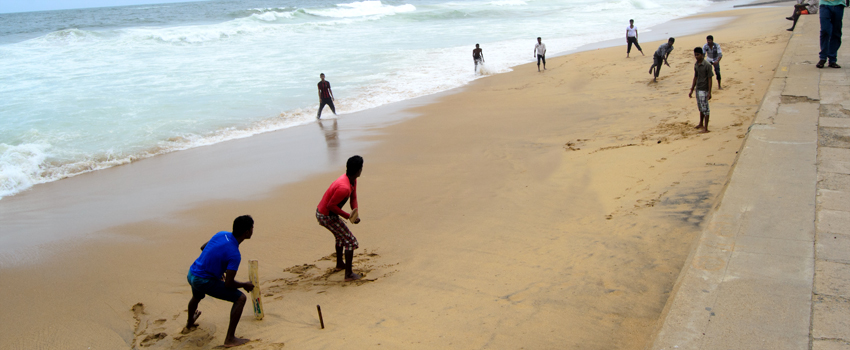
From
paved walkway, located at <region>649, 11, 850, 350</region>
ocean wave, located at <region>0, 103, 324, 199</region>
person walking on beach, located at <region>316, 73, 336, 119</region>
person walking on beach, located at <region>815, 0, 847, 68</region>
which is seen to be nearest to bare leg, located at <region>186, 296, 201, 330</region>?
paved walkway, located at <region>649, 11, 850, 350</region>

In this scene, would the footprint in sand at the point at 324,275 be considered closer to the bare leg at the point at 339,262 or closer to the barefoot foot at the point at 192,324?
the bare leg at the point at 339,262

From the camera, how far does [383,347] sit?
4215mm

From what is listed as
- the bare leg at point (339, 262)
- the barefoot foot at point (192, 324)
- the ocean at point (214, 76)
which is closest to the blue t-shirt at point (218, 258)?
the barefoot foot at point (192, 324)

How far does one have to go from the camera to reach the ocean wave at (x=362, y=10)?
53.3m

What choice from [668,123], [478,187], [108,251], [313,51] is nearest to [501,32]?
[313,51]

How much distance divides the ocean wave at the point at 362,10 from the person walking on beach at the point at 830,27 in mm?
45562

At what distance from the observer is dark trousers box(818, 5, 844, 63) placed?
9.30m

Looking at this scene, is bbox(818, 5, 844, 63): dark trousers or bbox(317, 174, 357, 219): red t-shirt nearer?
bbox(317, 174, 357, 219): red t-shirt

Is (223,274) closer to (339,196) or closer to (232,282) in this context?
(232,282)

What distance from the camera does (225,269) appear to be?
4.45 metres

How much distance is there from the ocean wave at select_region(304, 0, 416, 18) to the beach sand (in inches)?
1772

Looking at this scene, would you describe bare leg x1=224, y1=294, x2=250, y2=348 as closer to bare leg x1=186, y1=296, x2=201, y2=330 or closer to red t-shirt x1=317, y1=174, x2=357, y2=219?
bare leg x1=186, y1=296, x2=201, y2=330

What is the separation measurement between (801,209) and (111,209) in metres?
9.27

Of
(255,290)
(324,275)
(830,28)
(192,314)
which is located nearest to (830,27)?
(830,28)
